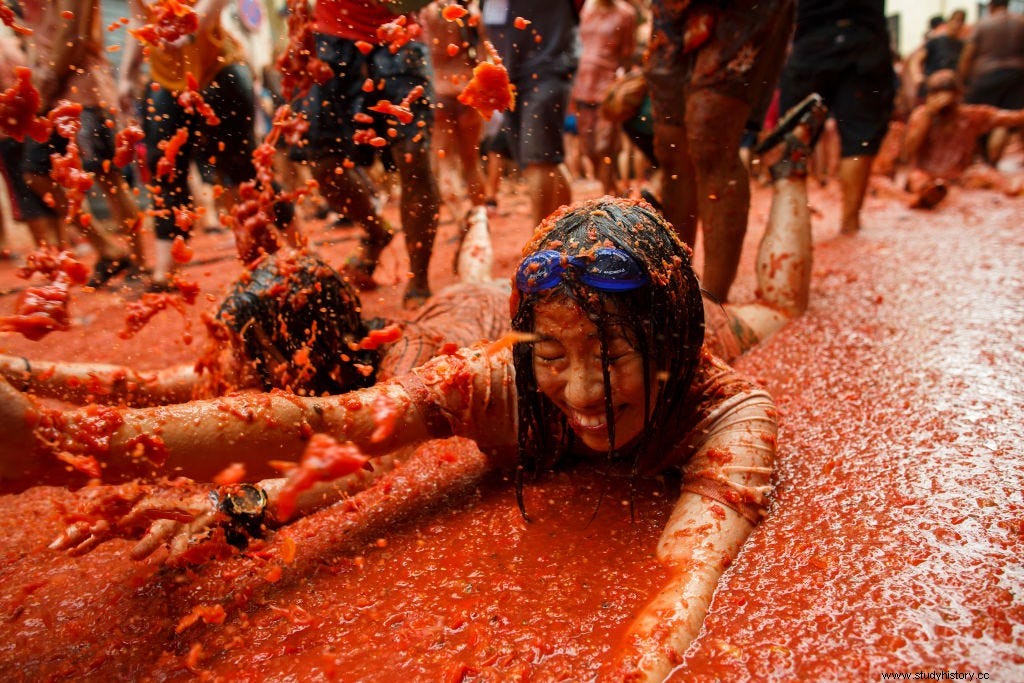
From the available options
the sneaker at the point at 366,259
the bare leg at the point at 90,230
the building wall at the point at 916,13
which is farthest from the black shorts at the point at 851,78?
the building wall at the point at 916,13

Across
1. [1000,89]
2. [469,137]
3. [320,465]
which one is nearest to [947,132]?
[1000,89]

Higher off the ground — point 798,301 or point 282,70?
point 282,70

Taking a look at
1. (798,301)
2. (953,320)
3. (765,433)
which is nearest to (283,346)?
(765,433)

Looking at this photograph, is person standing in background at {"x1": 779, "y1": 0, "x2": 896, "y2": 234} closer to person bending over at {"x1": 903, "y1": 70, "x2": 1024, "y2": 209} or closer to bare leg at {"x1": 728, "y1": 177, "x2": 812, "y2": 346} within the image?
bare leg at {"x1": 728, "y1": 177, "x2": 812, "y2": 346}

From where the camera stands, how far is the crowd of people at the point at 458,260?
1311 millimetres

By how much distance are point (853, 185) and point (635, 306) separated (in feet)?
12.7

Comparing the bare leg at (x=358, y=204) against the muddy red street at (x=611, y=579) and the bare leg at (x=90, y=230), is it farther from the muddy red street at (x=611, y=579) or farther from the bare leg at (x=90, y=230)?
the muddy red street at (x=611, y=579)

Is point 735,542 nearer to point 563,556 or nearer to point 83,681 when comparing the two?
point 563,556

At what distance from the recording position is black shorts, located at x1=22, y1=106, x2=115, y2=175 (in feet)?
12.9

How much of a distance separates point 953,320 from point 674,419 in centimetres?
165

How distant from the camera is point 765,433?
1.53 m

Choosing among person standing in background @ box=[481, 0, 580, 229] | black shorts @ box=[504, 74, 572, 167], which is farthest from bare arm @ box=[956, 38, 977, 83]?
black shorts @ box=[504, 74, 572, 167]

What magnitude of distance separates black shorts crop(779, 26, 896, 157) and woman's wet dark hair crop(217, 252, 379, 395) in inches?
142

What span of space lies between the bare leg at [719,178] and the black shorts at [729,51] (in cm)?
6
